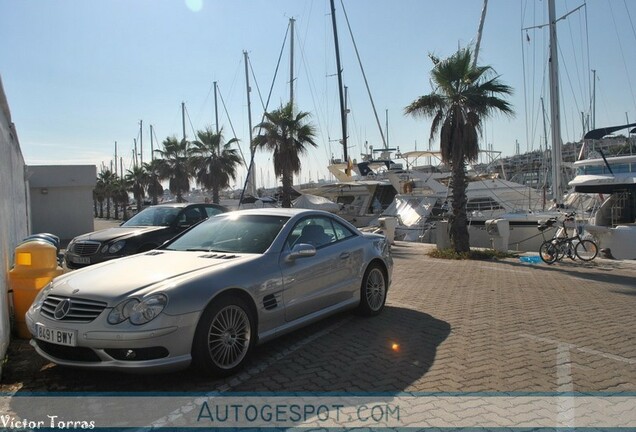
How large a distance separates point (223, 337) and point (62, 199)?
2268 centimetres

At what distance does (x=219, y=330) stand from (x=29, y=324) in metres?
1.73

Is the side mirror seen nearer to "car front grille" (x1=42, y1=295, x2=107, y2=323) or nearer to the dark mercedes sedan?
"car front grille" (x1=42, y1=295, x2=107, y2=323)

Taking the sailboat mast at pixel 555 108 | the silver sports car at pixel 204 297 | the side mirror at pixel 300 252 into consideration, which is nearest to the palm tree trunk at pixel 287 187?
the sailboat mast at pixel 555 108

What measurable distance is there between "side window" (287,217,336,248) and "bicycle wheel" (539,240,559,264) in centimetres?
803

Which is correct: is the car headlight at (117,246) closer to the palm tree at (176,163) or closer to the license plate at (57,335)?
the license plate at (57,335)

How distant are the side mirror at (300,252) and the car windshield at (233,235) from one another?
28 centimetres

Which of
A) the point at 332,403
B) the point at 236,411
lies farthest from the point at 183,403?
the point at 332,403

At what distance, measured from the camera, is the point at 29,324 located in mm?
4434

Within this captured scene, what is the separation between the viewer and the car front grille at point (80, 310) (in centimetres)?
401

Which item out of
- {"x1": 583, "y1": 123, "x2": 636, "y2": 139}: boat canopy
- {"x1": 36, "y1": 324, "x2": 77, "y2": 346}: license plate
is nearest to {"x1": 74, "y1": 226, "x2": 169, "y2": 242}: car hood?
{"x1": 36, "y1": 324, "x2": 77, "y2": 346}: license plate

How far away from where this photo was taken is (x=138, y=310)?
394cm

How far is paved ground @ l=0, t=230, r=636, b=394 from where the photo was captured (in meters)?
Answer: 4.23

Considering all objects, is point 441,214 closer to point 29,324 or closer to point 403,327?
point 403,327

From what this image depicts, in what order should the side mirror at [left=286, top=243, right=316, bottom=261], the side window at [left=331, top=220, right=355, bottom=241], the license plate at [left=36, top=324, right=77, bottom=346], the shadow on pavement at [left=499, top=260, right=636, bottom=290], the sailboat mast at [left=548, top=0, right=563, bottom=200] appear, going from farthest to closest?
the sailboat mast at [left=548, top=0, right=563, bottom=200], the shadow on pavement at [left=499, top=260, right=636, bottom=290], the side window at [left=331, top=220, right=355, bottom=241], the side mirror at [left=286, top=243, right=316, bottom=261], the license plate at [left=36, top=324, right=77, bottom=346]
